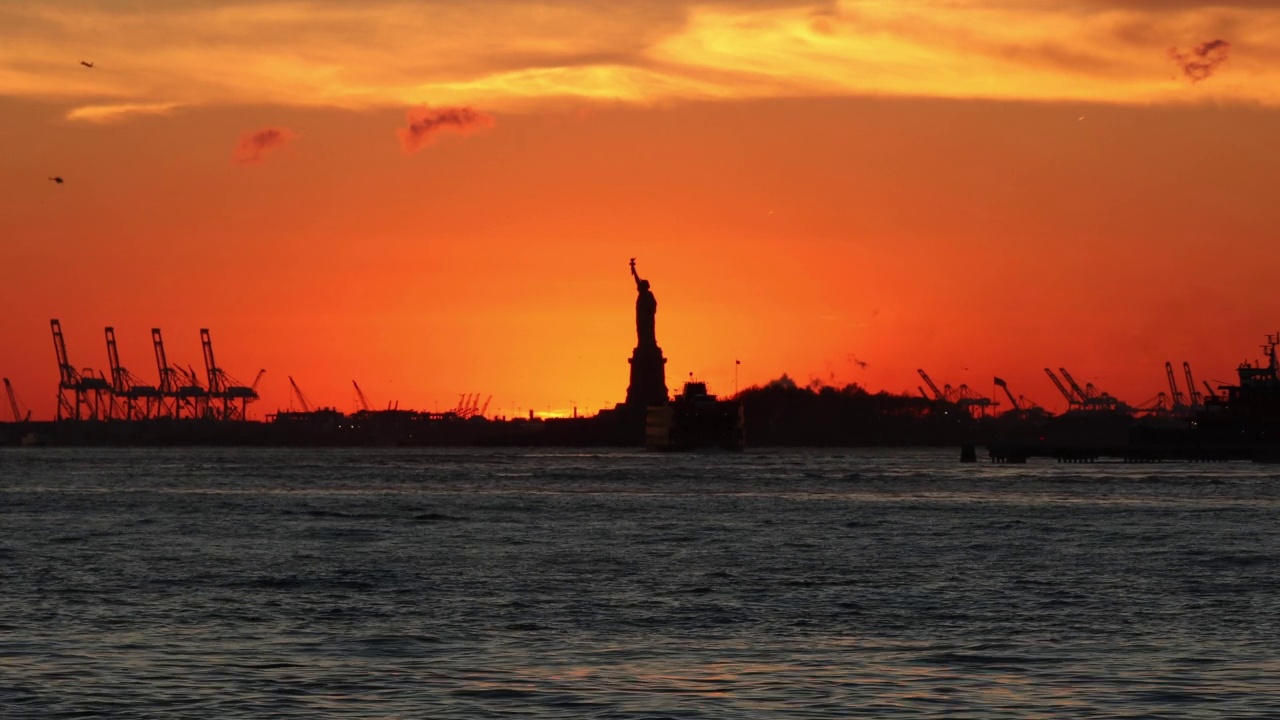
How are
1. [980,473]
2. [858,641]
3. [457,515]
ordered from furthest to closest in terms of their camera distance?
[980,473], [457,515], [858,641]

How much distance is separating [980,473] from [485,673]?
160 m

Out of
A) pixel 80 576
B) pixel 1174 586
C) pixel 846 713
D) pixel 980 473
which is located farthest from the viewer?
pixel 980 473

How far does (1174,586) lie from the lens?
46.9m

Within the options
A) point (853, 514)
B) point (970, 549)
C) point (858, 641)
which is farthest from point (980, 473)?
point (858, 641)

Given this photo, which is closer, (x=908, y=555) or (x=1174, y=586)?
(x=1174, y=586)

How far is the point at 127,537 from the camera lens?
70.6 m

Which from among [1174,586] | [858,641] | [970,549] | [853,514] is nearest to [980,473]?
[853,514]

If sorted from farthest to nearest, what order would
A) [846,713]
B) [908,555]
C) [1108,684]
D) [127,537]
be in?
[127,537] < [908,555] < [1108,684] < [846,713]

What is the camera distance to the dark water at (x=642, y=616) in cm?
2816

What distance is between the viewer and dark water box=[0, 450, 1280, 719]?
1109 inches

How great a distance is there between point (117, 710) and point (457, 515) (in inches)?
2562

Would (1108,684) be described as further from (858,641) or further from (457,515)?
(457,515)

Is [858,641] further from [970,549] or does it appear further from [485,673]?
[970,549]

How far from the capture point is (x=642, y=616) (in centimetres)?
3978
